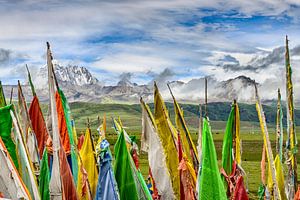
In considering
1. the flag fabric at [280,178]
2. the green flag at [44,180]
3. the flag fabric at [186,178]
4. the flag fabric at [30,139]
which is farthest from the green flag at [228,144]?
the green flag at [44,180]

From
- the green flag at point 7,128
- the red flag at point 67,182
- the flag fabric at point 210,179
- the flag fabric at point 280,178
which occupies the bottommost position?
the flag fabric at point 280,178

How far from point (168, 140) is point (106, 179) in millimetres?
1796

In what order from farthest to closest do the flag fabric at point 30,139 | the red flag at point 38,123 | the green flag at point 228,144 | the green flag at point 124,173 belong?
the green flag at point 228,144
the red flag at point 38,123
the flag fabric at point 30,139
the green flag at point 124,173

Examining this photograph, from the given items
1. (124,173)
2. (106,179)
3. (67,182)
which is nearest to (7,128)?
(67,182)

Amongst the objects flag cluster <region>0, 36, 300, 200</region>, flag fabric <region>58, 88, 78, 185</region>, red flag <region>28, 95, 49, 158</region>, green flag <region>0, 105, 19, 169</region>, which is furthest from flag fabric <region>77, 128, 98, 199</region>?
green flag <region>0, 105, 19, 169</region>

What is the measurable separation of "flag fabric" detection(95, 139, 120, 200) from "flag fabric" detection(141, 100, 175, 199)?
1.31 metres

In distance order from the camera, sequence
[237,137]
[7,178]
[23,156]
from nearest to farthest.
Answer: [7,178], [23,156], [237,137]

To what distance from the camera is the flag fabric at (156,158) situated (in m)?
7.59

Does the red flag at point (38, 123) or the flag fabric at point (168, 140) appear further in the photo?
the red flag at point (38, 123)

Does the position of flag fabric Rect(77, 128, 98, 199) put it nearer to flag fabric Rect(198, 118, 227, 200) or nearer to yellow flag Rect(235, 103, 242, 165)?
yellow flag Rect(235, 103, 242, 165)

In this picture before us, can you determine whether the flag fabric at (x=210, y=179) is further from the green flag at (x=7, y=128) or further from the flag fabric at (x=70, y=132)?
the flag fabric at (x=70, y=132)

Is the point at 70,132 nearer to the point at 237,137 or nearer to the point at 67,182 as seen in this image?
the point at 67,182

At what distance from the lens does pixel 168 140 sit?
26.1 ft

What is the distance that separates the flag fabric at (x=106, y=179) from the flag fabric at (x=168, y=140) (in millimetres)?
1532
